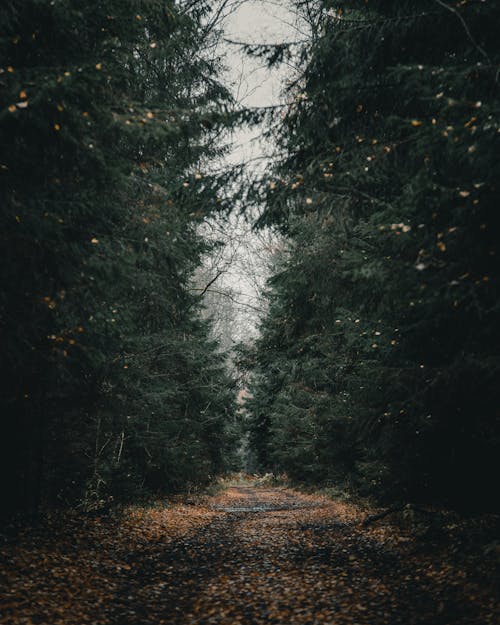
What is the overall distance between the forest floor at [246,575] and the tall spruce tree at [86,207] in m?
1.89

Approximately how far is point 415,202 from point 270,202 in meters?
2.29

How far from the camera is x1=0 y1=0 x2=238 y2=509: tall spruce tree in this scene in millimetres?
5285

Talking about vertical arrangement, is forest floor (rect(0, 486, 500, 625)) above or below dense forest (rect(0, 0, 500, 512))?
below

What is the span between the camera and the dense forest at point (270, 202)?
16.3 feet

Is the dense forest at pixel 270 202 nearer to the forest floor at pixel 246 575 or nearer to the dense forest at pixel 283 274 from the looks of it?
the dense forest at pixel 283 274

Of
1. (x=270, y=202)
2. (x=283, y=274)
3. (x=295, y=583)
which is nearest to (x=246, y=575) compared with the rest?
(x=295, y=583)

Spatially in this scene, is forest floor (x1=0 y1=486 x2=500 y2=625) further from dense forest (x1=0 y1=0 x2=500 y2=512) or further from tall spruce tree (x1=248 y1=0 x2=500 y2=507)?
tall spruce tree (x1=248 y1=0 x2=500 y2=507)

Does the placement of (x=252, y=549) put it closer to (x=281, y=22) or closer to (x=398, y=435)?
(x=398, y=435)

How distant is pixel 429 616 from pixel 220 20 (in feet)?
33.1

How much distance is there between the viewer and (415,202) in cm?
506

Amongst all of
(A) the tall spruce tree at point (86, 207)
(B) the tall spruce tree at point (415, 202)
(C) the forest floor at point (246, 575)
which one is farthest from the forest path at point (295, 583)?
(A) the tall spruce tree at point (86, 207)

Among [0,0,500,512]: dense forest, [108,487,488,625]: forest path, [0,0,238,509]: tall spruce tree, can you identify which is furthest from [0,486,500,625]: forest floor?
[0,0,238,509]: tall spruce tree

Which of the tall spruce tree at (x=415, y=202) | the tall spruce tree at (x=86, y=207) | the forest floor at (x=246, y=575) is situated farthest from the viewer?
the tall spruce tree at (x=86, y=207)

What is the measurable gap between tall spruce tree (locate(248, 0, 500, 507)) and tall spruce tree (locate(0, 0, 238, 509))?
166cm
